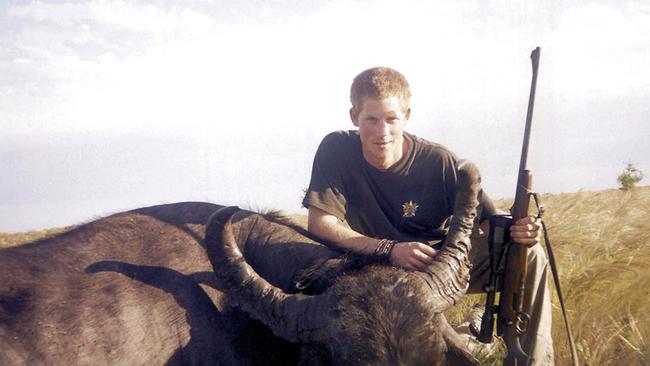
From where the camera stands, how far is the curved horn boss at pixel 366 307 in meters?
3.84

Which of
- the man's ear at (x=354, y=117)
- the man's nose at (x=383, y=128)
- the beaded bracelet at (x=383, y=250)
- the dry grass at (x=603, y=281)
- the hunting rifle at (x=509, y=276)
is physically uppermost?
the man's ear at (x=354, y=117)

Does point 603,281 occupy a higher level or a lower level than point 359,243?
lower

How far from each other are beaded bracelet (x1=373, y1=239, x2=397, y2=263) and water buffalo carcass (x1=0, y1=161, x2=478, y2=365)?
12 cm

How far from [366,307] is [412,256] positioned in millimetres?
700

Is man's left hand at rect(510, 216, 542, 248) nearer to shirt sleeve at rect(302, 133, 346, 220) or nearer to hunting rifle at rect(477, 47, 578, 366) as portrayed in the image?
hunting rifle at rect(477, 47, 578, 366)

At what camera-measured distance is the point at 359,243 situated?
192 inches

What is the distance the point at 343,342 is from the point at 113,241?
82.4 inches

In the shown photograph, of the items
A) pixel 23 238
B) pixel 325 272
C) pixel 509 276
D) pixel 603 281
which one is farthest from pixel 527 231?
pixel 23 238

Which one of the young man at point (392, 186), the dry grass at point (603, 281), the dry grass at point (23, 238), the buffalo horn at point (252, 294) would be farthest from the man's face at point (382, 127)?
the dry grass at point (23, 238)

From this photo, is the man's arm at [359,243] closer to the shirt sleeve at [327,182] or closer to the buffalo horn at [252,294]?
the shirt sleeve at [327,182]

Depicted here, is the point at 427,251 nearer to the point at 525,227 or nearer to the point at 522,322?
the point at 525,227

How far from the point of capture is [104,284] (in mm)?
4410

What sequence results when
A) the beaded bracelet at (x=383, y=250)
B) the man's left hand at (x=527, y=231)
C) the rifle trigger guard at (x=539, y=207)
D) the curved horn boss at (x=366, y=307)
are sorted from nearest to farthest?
the curved horn boss at (x=366, y=307) → the beaded bracelet at (x=383, y=250) → the rifle trigger guard at (x=539, y=207) → the man's left hand at (x=527, y=231)

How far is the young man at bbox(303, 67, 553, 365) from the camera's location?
5.48 meters
